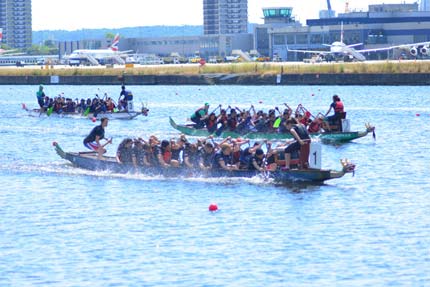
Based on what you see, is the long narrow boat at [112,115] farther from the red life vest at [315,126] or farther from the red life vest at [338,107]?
the red life vest at [338,107]

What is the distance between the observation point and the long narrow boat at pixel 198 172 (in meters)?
27.5

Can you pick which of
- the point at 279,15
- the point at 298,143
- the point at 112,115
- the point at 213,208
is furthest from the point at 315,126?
the point at 279,15

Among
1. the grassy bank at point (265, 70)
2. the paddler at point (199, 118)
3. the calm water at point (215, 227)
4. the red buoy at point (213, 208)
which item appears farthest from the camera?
the grassy bank at point (265, 70)

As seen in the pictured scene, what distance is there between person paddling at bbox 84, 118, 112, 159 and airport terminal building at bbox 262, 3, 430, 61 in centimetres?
10735

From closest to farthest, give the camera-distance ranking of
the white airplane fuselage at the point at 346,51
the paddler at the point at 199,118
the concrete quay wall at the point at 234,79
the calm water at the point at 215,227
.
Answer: the calm water at the point at 215,227 < the paddler at the point at 199,118 < the concrete quay wall at the point at 234,79 < the white airplane fuselage at the point at 346,51

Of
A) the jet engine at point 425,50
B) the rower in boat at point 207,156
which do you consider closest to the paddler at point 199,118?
the rower in boat at point 207,156

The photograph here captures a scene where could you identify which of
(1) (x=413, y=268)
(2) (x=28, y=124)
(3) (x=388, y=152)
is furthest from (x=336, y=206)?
(2) (x=28, y=124)

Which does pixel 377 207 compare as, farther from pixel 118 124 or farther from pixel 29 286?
pixel 118 124

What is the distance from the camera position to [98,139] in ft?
105

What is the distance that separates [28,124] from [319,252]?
36514 millimetres

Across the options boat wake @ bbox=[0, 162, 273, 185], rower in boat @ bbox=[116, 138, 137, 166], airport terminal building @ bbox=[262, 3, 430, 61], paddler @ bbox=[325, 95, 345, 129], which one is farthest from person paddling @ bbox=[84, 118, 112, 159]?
airport terminal building @ bbox=[262, 3, 430, 61]

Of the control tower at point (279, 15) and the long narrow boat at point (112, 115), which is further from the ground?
the control tower at point (279, 15)

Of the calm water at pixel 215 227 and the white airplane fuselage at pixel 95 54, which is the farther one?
the white airplane fuselage at pixel 95 54

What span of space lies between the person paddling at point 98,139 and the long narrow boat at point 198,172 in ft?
0.72
